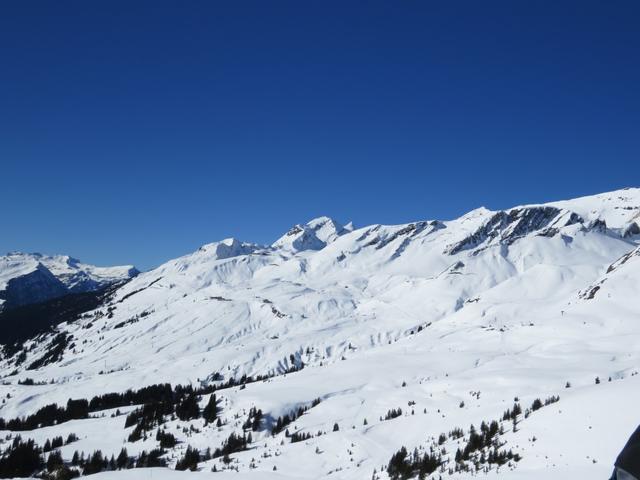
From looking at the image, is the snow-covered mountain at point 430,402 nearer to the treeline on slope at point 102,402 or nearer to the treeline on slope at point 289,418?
the treeline on slope at point 289,418

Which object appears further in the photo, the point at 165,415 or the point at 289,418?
the point at 165,415

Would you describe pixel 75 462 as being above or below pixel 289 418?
below

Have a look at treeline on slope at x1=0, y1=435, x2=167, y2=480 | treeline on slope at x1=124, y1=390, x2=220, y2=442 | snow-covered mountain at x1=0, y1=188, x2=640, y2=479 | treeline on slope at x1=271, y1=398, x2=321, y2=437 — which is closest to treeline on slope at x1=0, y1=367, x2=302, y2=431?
snow-covered mountain at x1=0, y1=188, x2=640, y2=479

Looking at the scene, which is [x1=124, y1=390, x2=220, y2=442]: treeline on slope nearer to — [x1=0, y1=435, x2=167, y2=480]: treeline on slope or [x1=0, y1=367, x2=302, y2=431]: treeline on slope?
[x1=0, y1=435, x2=167, y2=480]: treeline on slope

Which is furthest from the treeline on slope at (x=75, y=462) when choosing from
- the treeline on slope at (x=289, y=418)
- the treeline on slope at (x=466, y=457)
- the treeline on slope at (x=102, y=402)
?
the treeline on slope at (x=102, y=402)

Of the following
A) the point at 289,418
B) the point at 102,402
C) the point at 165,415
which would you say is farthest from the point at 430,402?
the point at 102,402

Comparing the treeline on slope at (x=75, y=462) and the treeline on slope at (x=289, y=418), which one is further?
the treeline on slope at (x=289, y=418)

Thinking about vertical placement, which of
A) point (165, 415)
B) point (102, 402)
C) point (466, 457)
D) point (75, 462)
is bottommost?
A: point (75, 462)

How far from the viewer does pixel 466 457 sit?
24.9 metres

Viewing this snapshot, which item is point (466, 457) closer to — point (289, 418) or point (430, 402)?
point (430, 402)

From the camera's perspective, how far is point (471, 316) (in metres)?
144

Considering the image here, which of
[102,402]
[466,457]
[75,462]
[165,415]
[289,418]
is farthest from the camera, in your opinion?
[102,402]

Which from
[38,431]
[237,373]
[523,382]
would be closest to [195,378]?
[237,373]

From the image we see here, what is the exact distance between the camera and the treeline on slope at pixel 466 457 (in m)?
22.5
